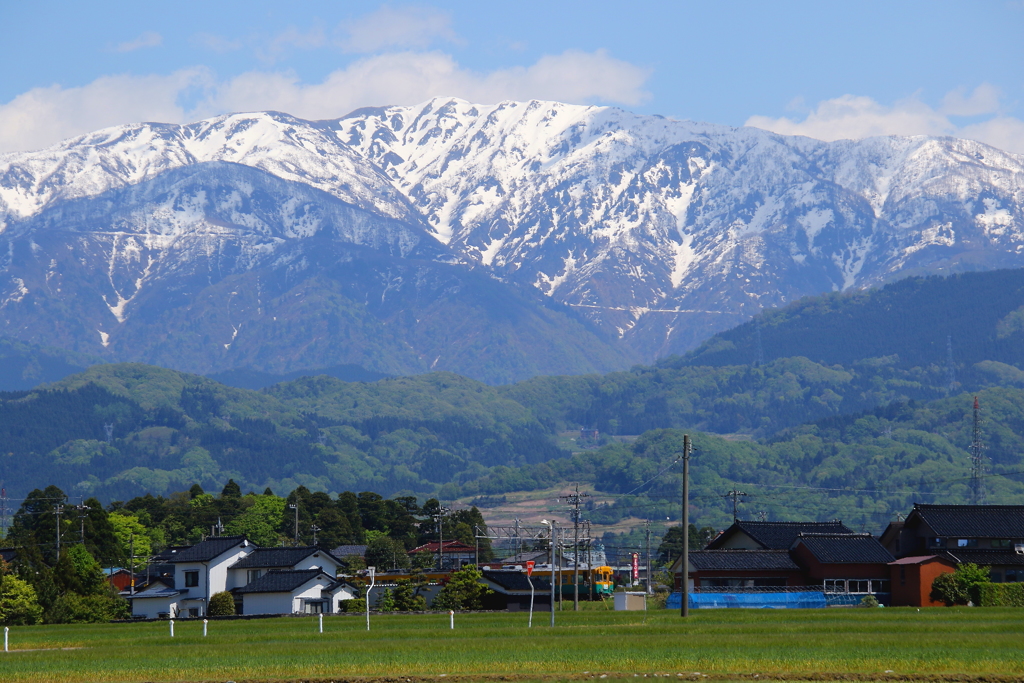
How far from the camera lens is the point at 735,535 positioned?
108 metres

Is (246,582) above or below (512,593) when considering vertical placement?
above

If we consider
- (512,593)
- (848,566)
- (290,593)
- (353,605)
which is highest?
(848,566)

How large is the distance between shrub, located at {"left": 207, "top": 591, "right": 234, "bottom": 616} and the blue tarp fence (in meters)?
35.7

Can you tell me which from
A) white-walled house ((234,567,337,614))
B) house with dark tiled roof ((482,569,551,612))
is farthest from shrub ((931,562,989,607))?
white-walled house ((234,567,337,614))

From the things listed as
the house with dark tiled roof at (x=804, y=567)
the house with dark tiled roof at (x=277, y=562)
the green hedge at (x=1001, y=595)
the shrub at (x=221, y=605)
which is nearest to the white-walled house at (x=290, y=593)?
the shrub at (x=221, y=605)

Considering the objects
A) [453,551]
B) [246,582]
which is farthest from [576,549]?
[453,551]

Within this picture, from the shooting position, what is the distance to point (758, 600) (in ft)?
298

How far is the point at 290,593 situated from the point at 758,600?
117 feet

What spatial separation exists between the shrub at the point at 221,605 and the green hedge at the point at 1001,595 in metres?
56.3

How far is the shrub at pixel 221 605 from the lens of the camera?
104950mm

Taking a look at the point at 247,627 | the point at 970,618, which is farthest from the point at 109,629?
the point at 970,618

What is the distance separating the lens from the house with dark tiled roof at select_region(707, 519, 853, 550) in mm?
104438

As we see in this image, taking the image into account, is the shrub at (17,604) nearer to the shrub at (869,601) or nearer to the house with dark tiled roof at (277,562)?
the house with dark tiled roof at (277,562)

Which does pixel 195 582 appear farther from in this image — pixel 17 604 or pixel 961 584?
pixel 961 584
